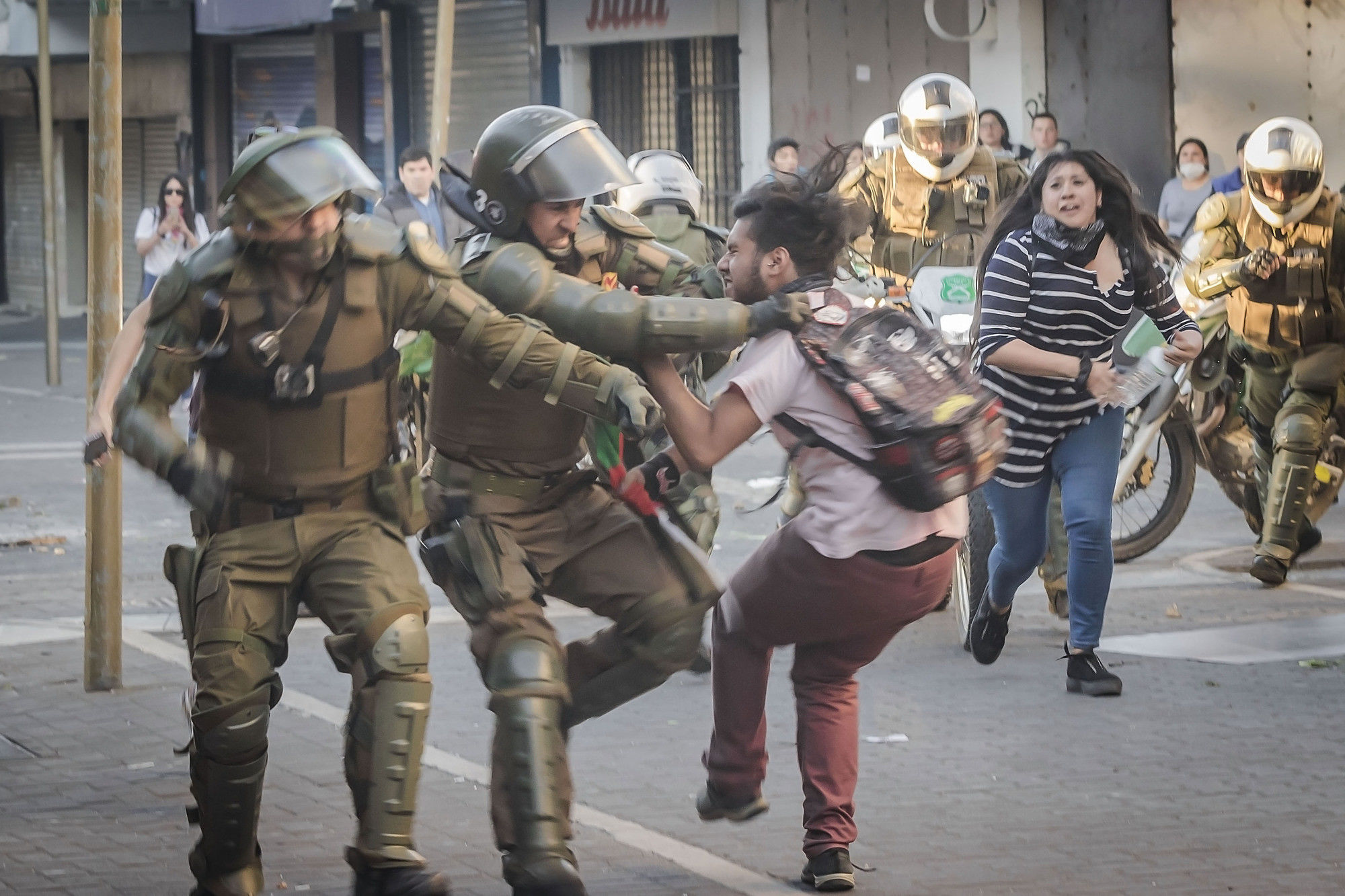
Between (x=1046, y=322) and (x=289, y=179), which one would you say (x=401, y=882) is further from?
(x=1046, y=322)

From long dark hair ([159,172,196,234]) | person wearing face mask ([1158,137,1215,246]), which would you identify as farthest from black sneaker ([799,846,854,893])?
long dark hair ([159,172,196,234])

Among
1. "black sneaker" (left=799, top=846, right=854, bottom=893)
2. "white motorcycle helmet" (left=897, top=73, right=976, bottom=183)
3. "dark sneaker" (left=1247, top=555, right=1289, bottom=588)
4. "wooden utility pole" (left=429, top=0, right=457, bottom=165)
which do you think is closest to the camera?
"black sneaker" (left=799, top=846, right=854, bottom=893)

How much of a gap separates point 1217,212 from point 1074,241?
84.9 inches

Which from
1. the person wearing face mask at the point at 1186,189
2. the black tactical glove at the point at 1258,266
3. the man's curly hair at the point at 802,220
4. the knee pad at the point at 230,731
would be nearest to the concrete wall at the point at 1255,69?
the person wearing face mask at the point at 1186,189

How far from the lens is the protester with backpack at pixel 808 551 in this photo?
4.26 metres

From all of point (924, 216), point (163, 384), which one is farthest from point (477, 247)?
point (924, 216)

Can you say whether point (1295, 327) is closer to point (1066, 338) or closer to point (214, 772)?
point (1066, 338)

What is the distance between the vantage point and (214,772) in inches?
161

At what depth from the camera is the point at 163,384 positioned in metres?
4.12

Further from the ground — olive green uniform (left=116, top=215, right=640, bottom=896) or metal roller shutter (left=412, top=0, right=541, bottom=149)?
metal roller shutter (left=412, top=0, right=541, bottom=149)

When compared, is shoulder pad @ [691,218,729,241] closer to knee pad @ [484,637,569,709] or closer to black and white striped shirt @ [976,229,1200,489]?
black and white striped shirt @ [976,229,1200,489]

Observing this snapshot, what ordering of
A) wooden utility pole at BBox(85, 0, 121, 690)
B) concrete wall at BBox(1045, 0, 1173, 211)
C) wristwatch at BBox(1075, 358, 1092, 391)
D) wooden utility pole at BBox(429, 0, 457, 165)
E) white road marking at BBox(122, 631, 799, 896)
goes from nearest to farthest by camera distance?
white road marking at BBox(122, 631, 799, 896)
wristwatch at BBox(1075, 358, 1092, 391)
wooden utility pole at BBox(85, 0, 121, 690)
wooden utility pole at BBox(429, 0, 457, 165)
concrete wall at BBox(1045, 0, 1173, 211)

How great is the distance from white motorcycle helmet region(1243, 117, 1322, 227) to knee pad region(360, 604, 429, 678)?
192 inches

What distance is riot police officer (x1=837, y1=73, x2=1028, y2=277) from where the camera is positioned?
877 centimetres
